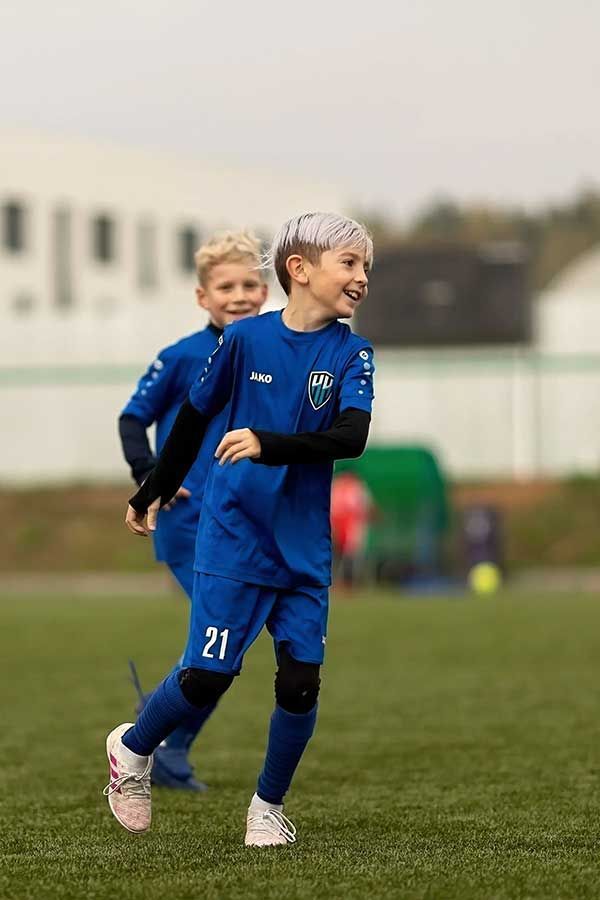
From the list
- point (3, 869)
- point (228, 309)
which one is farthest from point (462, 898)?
point (228, 309)

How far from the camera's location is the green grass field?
497cm

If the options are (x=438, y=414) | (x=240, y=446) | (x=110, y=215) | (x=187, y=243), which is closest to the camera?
(x=240, y=446)

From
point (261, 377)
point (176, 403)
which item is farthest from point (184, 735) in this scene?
point (261, 377)

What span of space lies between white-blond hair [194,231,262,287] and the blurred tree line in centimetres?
9479

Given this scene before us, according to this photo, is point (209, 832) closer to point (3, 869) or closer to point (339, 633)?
point (3, 869)

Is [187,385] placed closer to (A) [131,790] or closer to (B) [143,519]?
(B) [143,519]

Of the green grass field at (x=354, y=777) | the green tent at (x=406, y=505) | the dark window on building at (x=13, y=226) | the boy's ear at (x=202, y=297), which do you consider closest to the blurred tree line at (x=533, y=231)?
the dark window on building at (x=13, y=226)

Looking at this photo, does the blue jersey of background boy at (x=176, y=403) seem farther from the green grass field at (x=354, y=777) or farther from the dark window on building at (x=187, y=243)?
the dark window on building at (x=187, y=243)

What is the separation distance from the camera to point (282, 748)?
5.57m

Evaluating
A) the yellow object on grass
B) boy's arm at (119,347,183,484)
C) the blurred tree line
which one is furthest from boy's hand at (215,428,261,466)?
the blurred tree line

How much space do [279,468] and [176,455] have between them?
13.7 inches

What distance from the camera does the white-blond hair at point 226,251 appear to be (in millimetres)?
7031

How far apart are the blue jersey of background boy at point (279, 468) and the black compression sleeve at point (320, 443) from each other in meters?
0.12

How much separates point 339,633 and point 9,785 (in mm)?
9312
